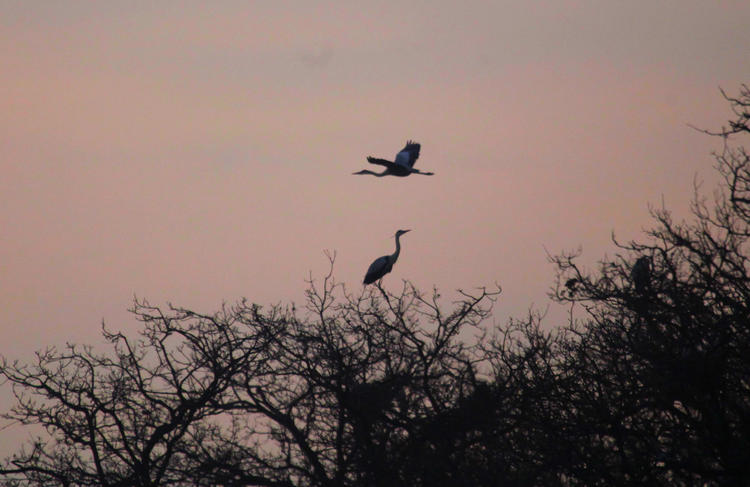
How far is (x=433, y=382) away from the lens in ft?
40.8

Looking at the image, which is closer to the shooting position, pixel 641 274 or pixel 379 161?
pixel 641 274

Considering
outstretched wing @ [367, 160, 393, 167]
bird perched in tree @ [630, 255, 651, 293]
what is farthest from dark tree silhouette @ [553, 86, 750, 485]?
outstretched wing @ [367, 160, 393, 167]

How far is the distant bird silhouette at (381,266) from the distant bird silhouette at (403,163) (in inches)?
72.1

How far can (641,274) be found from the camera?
13.0 m

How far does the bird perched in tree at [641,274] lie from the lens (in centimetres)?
1214

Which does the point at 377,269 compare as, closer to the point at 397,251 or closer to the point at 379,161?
the point at 397,251

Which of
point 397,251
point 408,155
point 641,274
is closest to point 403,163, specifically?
point 408,155

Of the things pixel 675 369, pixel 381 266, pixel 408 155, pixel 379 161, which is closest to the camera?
pixel 675 369

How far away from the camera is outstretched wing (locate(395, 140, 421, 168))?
63.8 feet

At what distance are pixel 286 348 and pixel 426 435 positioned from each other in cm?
215

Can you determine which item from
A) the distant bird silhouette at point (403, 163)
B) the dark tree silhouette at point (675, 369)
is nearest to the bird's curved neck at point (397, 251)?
the distant bird silhouette at point (403, 163)

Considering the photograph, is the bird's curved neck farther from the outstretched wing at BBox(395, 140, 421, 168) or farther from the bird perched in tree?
the bird perched in tree

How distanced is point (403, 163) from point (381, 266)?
99.4 inches

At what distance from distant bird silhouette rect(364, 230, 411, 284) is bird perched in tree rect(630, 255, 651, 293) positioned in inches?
318
